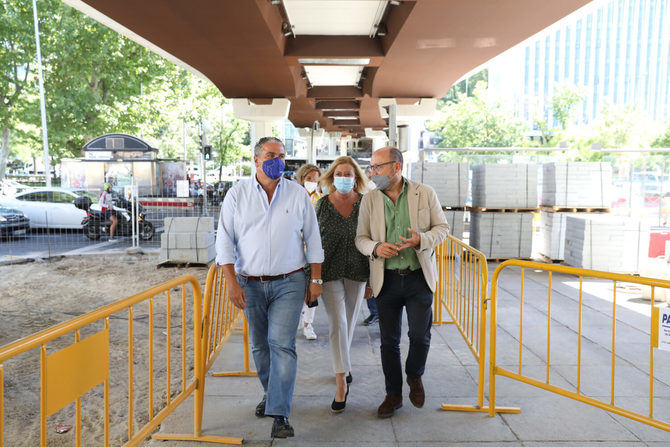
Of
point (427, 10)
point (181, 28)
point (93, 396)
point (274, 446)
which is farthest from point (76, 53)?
point (274, 446)

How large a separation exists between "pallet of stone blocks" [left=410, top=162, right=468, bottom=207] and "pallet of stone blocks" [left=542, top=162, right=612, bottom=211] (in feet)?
6.70

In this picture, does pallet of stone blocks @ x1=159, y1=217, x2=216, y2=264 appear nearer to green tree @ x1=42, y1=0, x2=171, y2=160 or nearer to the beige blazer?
the beige blazer

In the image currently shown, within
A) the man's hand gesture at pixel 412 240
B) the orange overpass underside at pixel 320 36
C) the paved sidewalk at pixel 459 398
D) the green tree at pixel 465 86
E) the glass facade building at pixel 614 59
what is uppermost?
the glass facade building at pixel 614 59

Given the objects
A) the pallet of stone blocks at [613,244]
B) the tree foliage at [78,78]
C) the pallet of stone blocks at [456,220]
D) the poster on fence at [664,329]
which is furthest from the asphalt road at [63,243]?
the poster on fence at [664,329]

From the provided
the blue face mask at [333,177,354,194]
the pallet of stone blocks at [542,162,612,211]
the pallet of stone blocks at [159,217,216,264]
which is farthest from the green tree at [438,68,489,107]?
the blue face mask at [333,177,354,194]

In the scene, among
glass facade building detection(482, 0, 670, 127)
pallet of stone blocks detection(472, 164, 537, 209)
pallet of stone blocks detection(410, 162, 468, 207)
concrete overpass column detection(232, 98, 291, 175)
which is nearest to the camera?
pallet of stone blocks detection(472, 164, 537, 209)

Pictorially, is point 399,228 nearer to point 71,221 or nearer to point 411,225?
point 411,225

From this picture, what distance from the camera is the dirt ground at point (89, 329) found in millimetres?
4678

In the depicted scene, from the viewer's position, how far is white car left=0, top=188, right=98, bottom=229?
18.6 metres

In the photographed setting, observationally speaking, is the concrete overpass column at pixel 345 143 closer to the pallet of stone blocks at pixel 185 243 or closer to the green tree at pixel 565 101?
the green tree at pixel 565 101

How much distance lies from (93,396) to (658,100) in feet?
370

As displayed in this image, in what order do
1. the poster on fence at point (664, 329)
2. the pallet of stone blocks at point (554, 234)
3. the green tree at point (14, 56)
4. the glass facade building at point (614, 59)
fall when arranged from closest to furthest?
the poster on fence at point (664, 329)
the pallet of stone blocks at point (554, 234)
the green tree at point (14, 56)
the glass facade building at point (614, 59)

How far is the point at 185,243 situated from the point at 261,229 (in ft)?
30.7

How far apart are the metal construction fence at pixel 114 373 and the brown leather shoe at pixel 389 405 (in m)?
1.13
